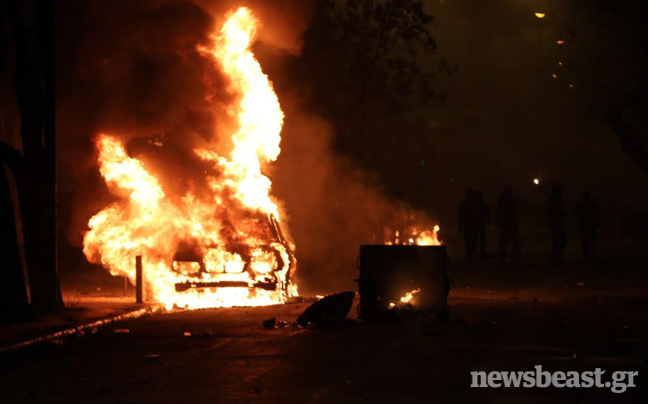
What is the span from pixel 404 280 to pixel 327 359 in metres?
3.79

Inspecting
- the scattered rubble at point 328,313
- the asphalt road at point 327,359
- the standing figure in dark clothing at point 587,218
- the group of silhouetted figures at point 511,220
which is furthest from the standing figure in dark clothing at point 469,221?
the scattered rubble at point 328,313

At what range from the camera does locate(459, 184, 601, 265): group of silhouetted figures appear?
26.0 meters

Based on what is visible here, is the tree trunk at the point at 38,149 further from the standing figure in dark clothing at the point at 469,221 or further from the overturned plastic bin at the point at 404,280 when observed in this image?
the standing figure in dark clothing at the point at 469,221

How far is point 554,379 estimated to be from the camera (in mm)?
9312

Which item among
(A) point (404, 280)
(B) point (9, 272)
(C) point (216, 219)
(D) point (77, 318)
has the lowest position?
(D) point (77, 318)

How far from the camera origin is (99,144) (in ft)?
66.0

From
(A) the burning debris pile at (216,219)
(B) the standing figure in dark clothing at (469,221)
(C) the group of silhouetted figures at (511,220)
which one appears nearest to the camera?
(A) the burning debris pile at (216,219)

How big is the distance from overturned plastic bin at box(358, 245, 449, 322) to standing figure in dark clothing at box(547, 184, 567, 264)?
1279 centimetres

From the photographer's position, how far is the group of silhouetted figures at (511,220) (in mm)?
26016

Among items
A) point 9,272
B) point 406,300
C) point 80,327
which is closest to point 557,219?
point 406,300

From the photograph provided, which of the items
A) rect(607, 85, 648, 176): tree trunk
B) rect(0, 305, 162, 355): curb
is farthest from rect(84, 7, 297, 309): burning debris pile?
rect(607, 85, 648, 176): tree trunk

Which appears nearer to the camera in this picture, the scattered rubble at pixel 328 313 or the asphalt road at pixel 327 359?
the asphalt road at pixel 327 359

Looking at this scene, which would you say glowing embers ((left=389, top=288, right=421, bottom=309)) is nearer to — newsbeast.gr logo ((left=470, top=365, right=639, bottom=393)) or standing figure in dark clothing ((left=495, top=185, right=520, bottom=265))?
newsbeast.gr logo ((left=470, top=365, right=639, bottom=393))

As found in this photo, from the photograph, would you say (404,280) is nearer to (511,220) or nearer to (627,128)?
(511,220)
